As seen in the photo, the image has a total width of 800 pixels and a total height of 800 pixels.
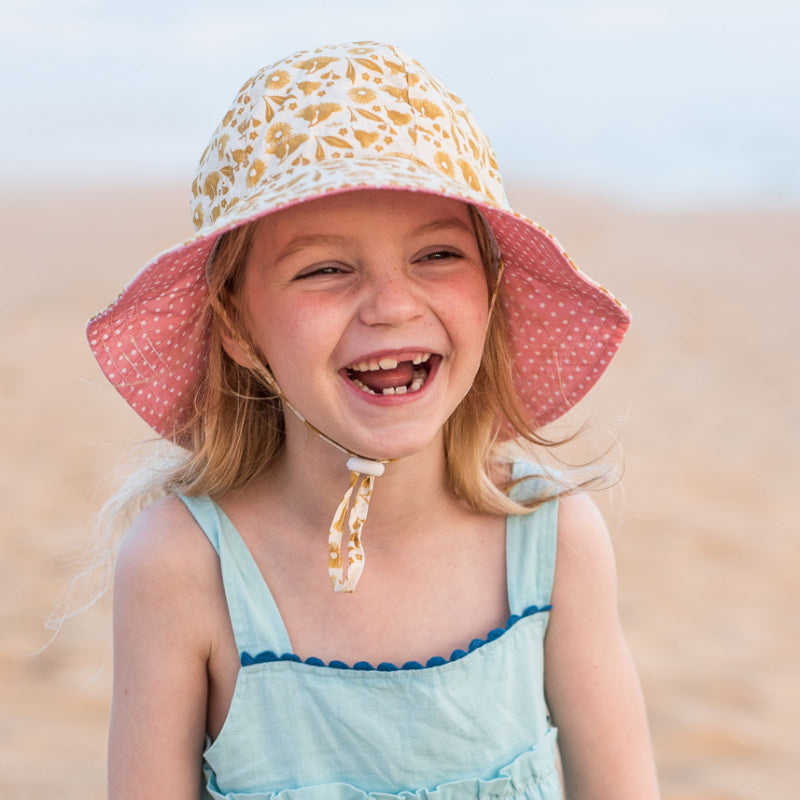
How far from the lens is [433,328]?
1842mm

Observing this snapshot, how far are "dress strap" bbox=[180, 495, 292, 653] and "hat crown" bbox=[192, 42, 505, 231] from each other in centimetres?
58

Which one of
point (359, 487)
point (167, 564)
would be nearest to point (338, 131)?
point (359, 487)

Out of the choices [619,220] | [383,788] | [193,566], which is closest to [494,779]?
[383,788]

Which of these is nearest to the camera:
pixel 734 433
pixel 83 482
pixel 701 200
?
pixel 83 482

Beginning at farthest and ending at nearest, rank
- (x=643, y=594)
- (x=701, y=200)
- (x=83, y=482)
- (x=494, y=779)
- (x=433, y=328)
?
(x=701, y=200), (x=83, y=482), (x=643, y=594), (x=494, y=779), (x=433, y=328)

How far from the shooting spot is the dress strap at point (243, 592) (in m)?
1.96

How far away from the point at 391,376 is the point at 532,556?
1.58 feet

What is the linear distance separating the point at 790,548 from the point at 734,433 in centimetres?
183

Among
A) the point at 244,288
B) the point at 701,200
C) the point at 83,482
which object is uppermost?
the point at 701,200

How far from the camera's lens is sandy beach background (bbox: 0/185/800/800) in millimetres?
→ 3465

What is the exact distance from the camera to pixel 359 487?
192 cm

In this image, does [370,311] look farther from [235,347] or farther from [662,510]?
[662,510]

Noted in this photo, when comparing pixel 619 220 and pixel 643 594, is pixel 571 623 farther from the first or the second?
pixel 619 220

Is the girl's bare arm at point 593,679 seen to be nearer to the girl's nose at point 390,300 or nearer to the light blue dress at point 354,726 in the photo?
the light blue dress at point 354,726
